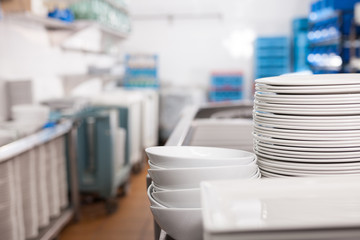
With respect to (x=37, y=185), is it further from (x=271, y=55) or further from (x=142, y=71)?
(x=271, y=55)

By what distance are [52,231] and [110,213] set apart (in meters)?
1.08

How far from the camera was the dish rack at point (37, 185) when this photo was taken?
2.20m

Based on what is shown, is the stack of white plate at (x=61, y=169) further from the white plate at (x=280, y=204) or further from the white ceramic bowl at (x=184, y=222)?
the white plate at (x=280, y=204)

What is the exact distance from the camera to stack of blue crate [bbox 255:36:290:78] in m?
7.08

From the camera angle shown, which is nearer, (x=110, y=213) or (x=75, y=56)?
(x=110, y=213)

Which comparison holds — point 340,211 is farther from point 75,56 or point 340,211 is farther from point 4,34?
point 75,56

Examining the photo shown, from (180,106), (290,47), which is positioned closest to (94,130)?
(180,106)

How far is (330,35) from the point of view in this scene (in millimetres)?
5969

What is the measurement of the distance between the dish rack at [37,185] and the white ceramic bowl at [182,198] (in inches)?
57.6

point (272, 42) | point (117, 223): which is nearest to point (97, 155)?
point (117, 223)

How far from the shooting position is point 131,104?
4.77 meters

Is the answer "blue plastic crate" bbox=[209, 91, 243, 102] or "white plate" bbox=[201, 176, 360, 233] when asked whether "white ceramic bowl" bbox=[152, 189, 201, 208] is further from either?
"blue plastic crate" bbox=[209, 91, 243, 102]

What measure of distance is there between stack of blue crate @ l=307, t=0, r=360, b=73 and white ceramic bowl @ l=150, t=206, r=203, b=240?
17.4ft

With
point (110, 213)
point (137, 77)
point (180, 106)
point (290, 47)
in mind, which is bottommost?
point (110, 213)
